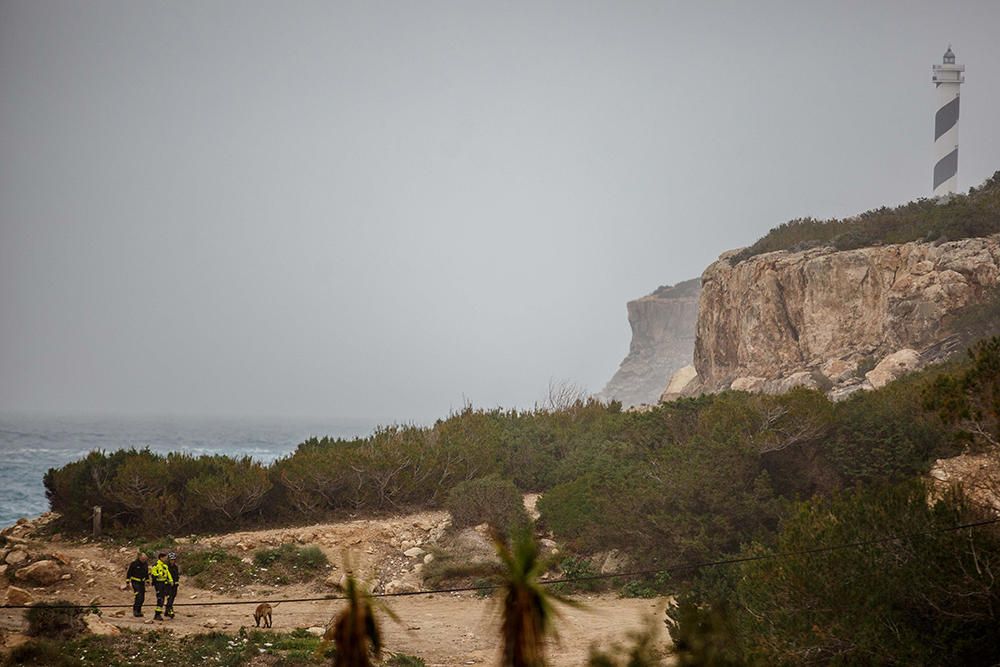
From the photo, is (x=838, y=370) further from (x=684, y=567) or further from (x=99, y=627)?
(x=99, y=627)

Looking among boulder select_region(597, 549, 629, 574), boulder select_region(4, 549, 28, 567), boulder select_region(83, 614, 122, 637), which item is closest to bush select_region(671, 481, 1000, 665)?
boulder select_region(597, 549, 629, 574)

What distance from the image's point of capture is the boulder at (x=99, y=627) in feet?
42.3

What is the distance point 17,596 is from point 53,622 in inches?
116

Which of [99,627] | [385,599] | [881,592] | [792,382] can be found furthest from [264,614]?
[792,382]

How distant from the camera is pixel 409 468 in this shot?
2370 centimetres

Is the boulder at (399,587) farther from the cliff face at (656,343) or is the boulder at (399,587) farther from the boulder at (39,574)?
the cliff face at (656,343)

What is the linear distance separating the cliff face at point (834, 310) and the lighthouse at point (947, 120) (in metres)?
31.8

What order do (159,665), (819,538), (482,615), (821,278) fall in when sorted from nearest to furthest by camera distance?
(819,538) → (159,665) → (482,615) → (821,278)

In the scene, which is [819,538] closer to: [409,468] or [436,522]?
[436,522]

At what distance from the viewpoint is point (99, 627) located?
13.2 metres

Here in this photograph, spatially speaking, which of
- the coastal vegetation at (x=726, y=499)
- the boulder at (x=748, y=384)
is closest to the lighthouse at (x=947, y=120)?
the boulder at (x=748, y=384)

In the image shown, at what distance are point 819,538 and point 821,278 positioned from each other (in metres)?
21.3

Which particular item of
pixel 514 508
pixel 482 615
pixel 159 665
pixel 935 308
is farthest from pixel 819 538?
pixel 935 308

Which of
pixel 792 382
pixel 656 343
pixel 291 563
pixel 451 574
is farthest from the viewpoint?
pixel 656 343
